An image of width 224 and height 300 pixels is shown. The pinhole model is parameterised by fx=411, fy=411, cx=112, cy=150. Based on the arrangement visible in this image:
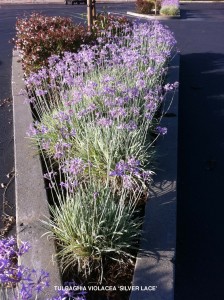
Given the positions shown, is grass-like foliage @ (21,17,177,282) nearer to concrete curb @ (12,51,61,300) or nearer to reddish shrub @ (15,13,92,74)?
concrete curb @ (12,51,61,300)

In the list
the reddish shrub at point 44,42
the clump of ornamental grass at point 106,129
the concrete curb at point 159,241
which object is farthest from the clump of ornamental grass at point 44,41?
the concrete curb at point 159,241

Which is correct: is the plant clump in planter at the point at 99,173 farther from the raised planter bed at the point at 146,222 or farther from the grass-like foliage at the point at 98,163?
the raised planter bed at the point at 146,222

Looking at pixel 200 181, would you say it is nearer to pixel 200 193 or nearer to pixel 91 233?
pixel 200 193

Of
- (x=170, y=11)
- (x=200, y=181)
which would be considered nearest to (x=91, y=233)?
(x=200, y=181)

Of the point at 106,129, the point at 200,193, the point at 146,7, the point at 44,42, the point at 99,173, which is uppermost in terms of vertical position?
the point at 146,7

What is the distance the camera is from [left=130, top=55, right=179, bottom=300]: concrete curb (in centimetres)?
283

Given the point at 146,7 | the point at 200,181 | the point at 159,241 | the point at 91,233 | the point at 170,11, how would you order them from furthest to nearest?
the point at 146,7 → the point at 170,11 → the point at 200,181 → the point at 159,241 → the point at 91,233

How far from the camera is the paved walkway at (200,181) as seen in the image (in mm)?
3227

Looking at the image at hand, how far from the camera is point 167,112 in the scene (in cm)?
547

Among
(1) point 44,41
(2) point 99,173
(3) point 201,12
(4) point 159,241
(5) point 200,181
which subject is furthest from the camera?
(3) point 201,12

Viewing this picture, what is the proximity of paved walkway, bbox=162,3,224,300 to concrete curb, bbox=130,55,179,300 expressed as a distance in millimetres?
259

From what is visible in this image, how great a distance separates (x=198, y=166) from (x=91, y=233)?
2129mm

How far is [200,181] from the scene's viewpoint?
14.7 feet

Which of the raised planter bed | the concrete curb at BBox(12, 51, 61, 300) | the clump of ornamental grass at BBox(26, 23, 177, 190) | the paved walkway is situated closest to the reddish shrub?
the clump of ornamental grass at BBox(26, 23, 177, 190)
